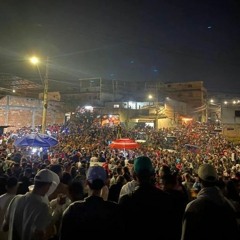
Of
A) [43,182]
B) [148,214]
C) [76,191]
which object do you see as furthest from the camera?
[76,191]

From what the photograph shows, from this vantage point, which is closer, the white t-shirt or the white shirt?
the white t-shirt

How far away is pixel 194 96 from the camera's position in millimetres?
58906

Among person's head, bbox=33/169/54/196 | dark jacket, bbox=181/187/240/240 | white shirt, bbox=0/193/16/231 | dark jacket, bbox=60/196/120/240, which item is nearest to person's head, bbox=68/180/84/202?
person's head, bbox=33/169/54/196

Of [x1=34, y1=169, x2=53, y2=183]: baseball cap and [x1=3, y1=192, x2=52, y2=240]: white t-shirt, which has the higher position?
[x1=34, y1=169, x2=53, y2=183]: baseball cap

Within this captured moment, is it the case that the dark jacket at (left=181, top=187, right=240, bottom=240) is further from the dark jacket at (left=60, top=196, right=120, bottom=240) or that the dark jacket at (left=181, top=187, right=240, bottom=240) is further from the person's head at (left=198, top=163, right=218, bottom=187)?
the dark jacket at (left=60, top=196, right=120, bottom=240)

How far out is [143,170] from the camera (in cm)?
319

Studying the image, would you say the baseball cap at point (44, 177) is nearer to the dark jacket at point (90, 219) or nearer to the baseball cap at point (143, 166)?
the dark jacket at point (90, 219)

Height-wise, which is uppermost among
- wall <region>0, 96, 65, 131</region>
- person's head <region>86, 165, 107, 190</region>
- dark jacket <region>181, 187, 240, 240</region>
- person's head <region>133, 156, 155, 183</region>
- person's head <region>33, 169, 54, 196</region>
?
wall <region>0, 96, 65, 131</region>

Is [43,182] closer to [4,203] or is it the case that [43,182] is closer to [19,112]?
[4,203]

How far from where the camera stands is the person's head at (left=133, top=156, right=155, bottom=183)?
315 cm

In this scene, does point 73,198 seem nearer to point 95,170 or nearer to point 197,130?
point 95,170

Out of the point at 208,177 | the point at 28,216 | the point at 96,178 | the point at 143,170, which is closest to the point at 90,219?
the point at 96,178

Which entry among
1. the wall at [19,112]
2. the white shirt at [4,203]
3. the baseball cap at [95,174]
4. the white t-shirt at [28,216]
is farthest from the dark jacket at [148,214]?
the wall at [19,112]

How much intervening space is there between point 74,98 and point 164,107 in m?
15.7
